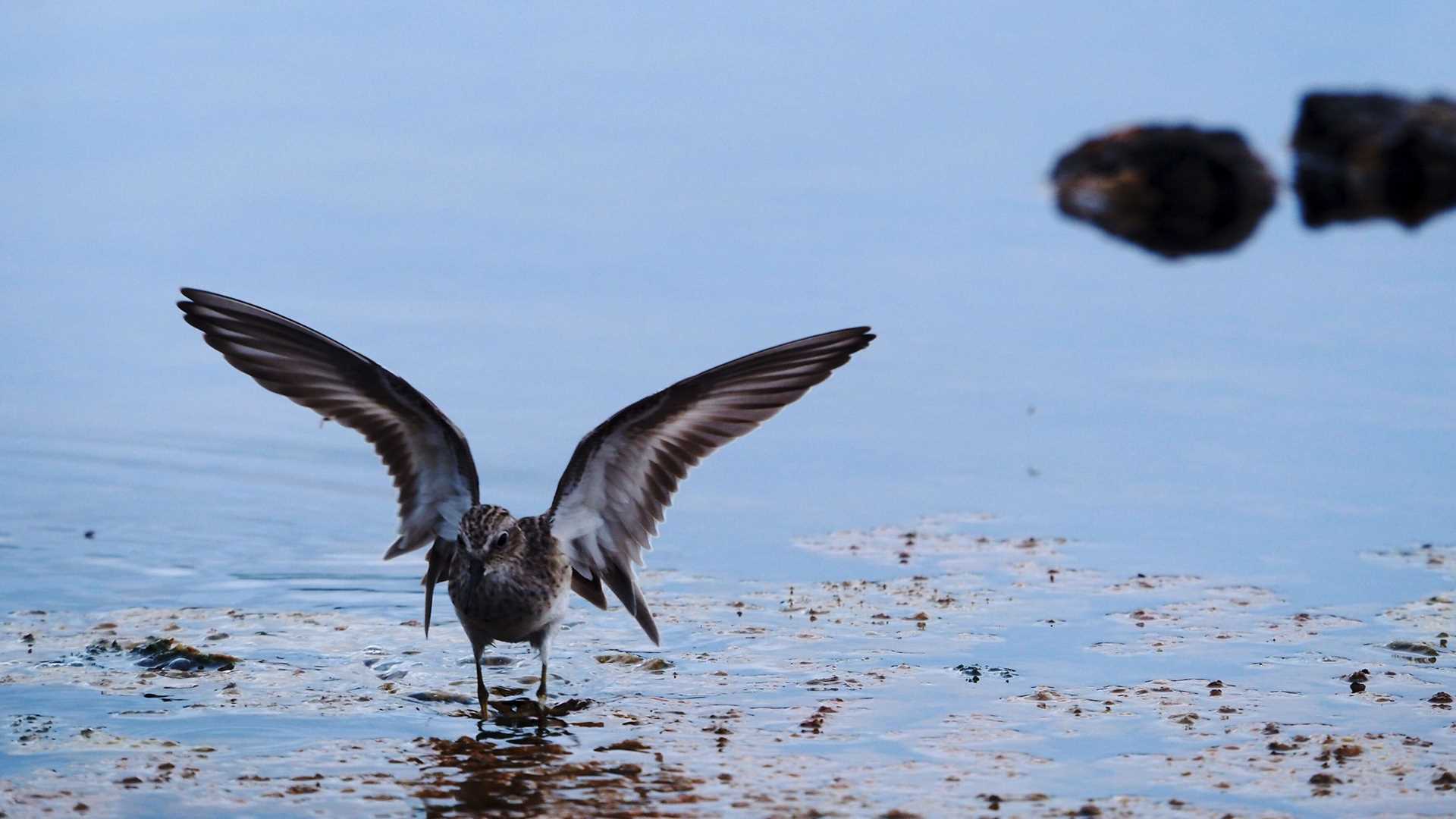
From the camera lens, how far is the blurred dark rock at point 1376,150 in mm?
24812

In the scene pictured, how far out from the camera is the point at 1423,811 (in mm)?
6031

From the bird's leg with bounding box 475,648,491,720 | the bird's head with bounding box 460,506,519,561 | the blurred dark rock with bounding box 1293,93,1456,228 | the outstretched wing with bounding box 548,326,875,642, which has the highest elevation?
the blurred dark rock with bounding box 1293,93,1456,228

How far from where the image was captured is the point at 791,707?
738 centimetres

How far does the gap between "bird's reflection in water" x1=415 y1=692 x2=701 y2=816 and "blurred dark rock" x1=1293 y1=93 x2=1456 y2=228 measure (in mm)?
19200

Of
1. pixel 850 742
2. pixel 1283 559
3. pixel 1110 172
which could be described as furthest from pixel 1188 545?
pixel 1110 172

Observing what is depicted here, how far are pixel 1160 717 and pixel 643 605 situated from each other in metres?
2.31

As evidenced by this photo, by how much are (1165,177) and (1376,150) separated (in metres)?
4.45

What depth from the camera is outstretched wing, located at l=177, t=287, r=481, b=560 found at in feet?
25.9

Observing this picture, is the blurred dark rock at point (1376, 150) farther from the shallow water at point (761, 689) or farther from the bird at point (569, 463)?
the bird at point (569, 463)

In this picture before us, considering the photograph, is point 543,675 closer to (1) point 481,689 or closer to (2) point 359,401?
(1) point 481,689

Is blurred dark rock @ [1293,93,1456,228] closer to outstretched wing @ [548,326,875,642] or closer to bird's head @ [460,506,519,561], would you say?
outstretched wing @ [548,326,875,642]

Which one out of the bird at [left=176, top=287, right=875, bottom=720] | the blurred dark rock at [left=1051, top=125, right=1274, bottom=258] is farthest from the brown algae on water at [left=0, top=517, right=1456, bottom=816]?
the blurred dark rock at [left=1051, top=125, right=1274, bottom=258]

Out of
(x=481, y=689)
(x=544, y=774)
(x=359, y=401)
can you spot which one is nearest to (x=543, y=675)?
(x=481, y=689)

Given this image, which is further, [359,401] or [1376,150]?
[1376,150]
